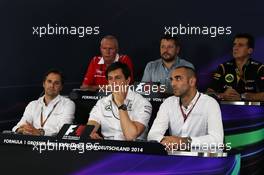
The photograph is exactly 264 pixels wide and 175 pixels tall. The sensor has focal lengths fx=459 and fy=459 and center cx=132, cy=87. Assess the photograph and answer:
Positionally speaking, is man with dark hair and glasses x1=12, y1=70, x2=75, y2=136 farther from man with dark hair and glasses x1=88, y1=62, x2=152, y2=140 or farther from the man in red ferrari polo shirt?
the man in red ferrari polo shirt

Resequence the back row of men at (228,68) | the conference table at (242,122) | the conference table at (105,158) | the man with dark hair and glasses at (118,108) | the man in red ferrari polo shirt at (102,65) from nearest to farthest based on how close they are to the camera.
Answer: the conference table at (105,158)
the man with dark hair and glasses at (118,108)
the conference table at (242,122)
the back row of men at (228,68)
the man in red ferrari polo shirt at (102,65)

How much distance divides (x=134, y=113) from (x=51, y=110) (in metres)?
0.82

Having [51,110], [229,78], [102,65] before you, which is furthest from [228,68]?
[51,110]

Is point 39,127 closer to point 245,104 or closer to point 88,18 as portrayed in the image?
point 245,104

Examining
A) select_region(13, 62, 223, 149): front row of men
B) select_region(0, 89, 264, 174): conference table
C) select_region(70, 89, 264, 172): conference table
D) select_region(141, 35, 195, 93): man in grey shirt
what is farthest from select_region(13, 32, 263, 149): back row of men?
select_region(141, 35, 195, 93): man in grey shirt

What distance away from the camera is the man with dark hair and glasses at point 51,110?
3.95 metres

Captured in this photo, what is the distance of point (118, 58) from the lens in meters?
4.96

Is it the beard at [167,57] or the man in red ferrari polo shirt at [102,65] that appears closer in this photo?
the beard at [167,57]

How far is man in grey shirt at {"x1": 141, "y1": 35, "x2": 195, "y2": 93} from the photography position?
4.68 m

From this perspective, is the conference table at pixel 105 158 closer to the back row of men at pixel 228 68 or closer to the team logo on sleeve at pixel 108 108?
the team logo on sleeve at pixel 108 108

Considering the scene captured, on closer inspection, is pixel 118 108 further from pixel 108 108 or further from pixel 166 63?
pixel 166 63

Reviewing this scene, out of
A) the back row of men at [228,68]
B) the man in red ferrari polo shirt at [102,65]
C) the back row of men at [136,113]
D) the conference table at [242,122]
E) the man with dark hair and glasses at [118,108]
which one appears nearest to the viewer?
the back row of men at [136,113]

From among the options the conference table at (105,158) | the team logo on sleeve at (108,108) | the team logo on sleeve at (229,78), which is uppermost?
the team logo on sleeve at (229,78)

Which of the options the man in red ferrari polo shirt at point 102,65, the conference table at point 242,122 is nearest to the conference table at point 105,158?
the conference table at point 242,122
